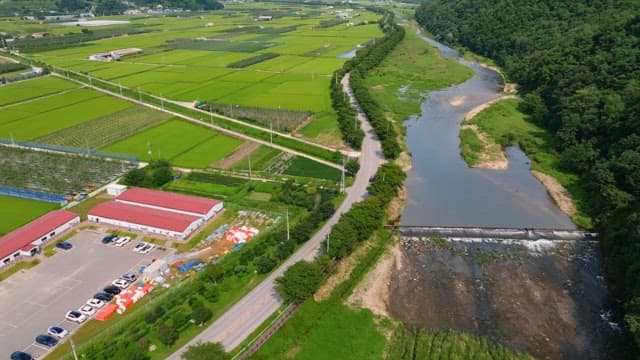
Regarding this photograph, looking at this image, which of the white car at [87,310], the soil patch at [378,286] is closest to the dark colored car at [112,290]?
the white car at [87,310]

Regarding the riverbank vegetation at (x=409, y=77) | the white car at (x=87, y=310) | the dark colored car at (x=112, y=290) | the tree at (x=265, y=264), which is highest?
the riverbank vegetation at (x=409, y=77)

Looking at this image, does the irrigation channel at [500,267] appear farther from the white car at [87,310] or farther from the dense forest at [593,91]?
the white car at [87,310]

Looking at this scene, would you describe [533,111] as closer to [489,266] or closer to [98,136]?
[489,266]

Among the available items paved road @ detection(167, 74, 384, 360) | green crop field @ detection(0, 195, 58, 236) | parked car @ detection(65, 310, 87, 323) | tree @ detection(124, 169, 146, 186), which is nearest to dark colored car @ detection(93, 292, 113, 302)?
parked car @ detection(65, 310, 87, 323)

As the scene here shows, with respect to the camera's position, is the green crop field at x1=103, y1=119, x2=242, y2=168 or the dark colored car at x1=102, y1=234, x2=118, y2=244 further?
the green crop field at x1=103, y1=119, x2=242, y2=168

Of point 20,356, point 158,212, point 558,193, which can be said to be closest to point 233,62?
point 158,212

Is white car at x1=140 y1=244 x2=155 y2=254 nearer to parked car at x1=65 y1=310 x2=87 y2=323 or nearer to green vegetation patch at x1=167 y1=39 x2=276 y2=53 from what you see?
parked car at x1=65 y1=310 x2=87 y2=323
